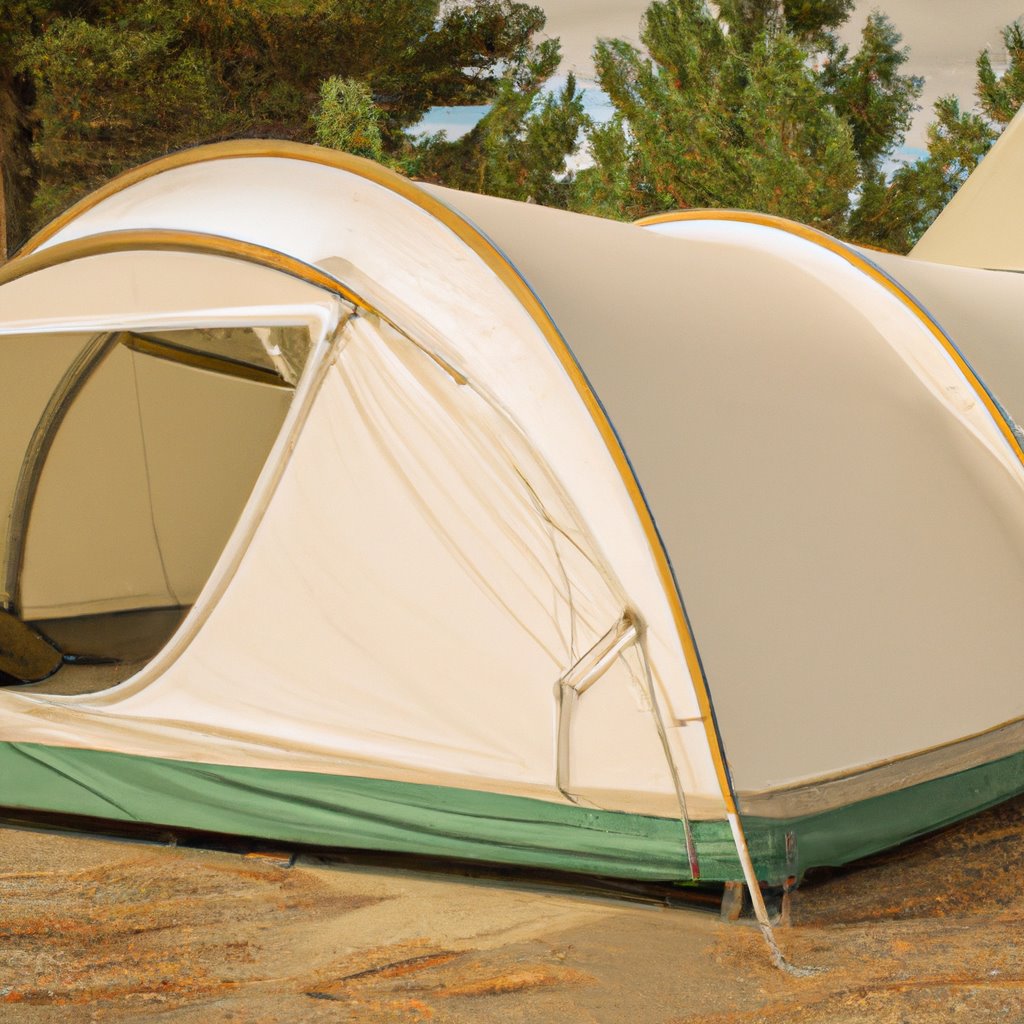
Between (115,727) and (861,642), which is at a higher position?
(861,642)

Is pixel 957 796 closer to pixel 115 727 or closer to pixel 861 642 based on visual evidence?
pixel 861 642

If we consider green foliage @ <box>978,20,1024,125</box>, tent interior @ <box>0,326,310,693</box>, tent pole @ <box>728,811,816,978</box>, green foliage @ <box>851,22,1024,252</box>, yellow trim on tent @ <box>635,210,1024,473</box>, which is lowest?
tent interior @ <box>0,326,310,693</box>

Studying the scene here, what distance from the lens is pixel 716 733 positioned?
7.68 feet

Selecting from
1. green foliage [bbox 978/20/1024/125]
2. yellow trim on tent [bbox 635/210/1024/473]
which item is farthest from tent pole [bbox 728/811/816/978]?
green foliage [bbox 978/20/1024/125]

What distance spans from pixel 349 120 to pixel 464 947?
1220 centimetres

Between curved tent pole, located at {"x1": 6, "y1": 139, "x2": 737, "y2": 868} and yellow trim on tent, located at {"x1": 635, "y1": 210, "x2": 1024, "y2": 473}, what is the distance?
1.30 meters

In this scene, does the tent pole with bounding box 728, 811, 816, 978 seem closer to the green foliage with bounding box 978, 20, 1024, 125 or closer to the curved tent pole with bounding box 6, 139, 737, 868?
the curved tent pole with bounding box 6, 139, 737, 868

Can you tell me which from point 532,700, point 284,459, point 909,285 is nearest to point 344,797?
point 532,700

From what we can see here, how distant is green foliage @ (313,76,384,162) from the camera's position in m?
13.1

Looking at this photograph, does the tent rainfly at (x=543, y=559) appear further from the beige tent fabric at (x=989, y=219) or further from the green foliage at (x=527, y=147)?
the green foliage at (x=527, y=147)

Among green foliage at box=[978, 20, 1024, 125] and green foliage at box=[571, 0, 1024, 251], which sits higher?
green foliage at box=[978, 20, 1024, 125]

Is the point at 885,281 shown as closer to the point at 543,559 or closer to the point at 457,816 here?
the point at 543,559

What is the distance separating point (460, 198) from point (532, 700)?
119cm

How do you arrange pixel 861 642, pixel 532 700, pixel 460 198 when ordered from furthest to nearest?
pixel 460 198
pixel 861 642
pixel 532 700
